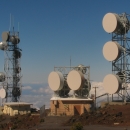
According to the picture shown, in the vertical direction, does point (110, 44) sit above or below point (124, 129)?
above

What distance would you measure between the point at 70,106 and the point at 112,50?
12442mm

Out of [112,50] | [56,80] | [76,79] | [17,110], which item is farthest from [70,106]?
[17,110]

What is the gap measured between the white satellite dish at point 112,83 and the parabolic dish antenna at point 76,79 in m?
4.15

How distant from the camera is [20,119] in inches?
2293

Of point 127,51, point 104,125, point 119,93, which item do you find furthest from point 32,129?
point 127,51

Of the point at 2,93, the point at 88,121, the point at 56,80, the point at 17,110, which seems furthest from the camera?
the point at 2,93

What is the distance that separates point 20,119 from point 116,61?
2032 cm

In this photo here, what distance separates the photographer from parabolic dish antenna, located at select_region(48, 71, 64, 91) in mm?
63531

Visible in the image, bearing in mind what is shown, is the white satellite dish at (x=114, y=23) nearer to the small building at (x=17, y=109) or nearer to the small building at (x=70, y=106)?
the small building at (x=70, y=106)

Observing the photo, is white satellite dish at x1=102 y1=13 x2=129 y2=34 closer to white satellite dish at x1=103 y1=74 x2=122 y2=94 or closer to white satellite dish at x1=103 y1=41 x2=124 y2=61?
white satellite dish at x1=103 y1=41 x2=124 y2=61

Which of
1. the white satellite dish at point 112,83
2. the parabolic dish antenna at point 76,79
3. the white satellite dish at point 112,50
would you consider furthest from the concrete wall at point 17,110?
the white satellite dish at point 112,50

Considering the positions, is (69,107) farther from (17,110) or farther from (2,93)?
(2,93)

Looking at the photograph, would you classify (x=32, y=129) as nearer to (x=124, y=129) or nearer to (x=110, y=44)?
(x=124, y=129)

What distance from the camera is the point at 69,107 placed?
2420 inches
